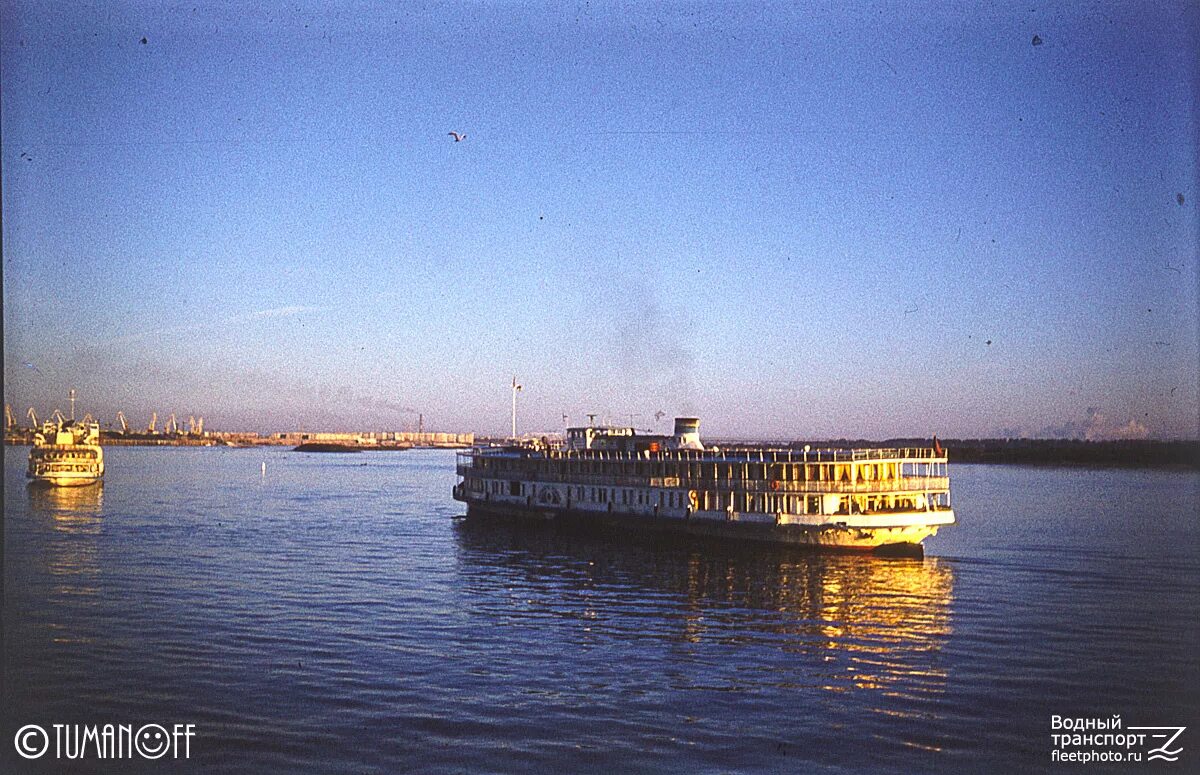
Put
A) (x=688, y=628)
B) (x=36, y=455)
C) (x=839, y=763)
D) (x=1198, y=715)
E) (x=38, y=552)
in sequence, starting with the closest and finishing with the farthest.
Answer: (x=839, y=763)
(x=1198, y=715)
(x=688, y=628)
(x=38, y=552)
(x=36, y=455)

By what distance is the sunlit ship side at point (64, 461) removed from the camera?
10650 centimetres

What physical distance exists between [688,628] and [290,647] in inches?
573

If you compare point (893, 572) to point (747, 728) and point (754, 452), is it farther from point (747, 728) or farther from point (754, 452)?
point (747, 728)

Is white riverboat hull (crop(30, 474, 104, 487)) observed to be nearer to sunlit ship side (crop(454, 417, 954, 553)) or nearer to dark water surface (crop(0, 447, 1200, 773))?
dark water surface (crop(0, 447, 1200, 773))

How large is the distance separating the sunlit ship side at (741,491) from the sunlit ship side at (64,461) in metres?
57.0

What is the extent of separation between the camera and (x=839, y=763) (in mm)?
22859

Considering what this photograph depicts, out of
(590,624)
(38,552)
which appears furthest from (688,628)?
(38,552)

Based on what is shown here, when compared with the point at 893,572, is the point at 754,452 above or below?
above

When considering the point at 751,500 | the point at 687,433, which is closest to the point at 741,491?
the point at 751,500

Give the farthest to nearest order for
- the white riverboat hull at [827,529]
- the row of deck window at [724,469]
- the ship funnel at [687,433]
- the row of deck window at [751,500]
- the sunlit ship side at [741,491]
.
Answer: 1. the ship funnel at [687,433]
2. the row of deck window at [724,469]
3. the row of deck window at [751,500]
4. the sunlit ship side at [741,491]
5. the white riverboat hull at [827,529]

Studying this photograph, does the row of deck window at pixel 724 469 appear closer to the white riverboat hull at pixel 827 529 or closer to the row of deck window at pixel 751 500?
the row of deck window at pixel 751 500

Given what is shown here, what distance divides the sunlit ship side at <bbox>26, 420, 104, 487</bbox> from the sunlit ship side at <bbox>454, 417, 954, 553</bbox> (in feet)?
187

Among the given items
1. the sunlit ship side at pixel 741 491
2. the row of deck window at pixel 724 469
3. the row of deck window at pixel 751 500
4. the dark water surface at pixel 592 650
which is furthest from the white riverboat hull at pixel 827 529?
the row of deck window at pixel 724 469

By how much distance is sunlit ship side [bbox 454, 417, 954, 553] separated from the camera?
5612 centimetres
